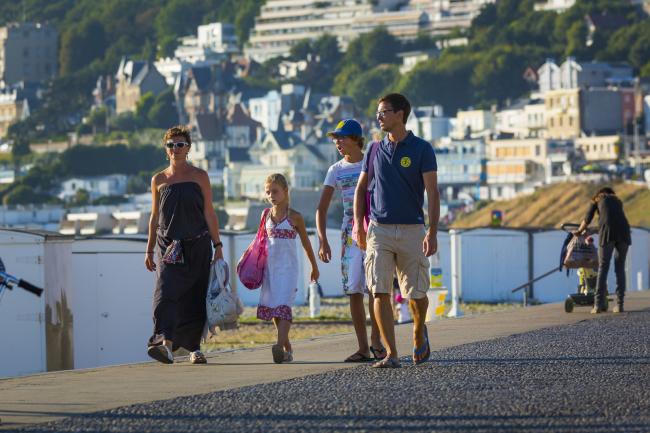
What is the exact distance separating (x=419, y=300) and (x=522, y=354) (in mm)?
1244

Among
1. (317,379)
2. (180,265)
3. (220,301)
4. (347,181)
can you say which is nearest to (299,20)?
(347,181)

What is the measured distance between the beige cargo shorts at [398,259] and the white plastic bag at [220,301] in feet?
2.95

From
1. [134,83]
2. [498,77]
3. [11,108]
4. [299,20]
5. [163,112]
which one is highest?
[299,20]

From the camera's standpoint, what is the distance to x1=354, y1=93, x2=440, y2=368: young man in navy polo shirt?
11797mm

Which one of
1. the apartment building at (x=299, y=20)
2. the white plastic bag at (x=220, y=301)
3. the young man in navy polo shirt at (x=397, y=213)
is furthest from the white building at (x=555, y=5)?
the young man in navy polo shirt at (x=397, y=213)

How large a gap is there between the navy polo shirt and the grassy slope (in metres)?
82.0

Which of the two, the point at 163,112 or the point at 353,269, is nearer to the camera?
the point at 353,269

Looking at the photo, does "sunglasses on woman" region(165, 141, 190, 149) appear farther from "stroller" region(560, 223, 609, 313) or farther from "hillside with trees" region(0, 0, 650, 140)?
"hillside with trees" region(0, 0, 650, 140)

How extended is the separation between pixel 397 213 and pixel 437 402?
78.0 inches

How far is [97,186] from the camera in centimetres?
14850

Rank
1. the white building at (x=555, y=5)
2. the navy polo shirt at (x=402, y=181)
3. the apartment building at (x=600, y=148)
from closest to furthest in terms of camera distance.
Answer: the navy polo shirt at (x=402, y=181), the apartment building at (x=600, y=148), the white building at (x=555, y=5)

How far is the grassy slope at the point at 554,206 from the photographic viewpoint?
3861 inches

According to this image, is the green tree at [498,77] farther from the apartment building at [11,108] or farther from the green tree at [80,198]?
the apartment building at [11,108]

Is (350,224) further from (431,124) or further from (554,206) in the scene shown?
(431,124)
